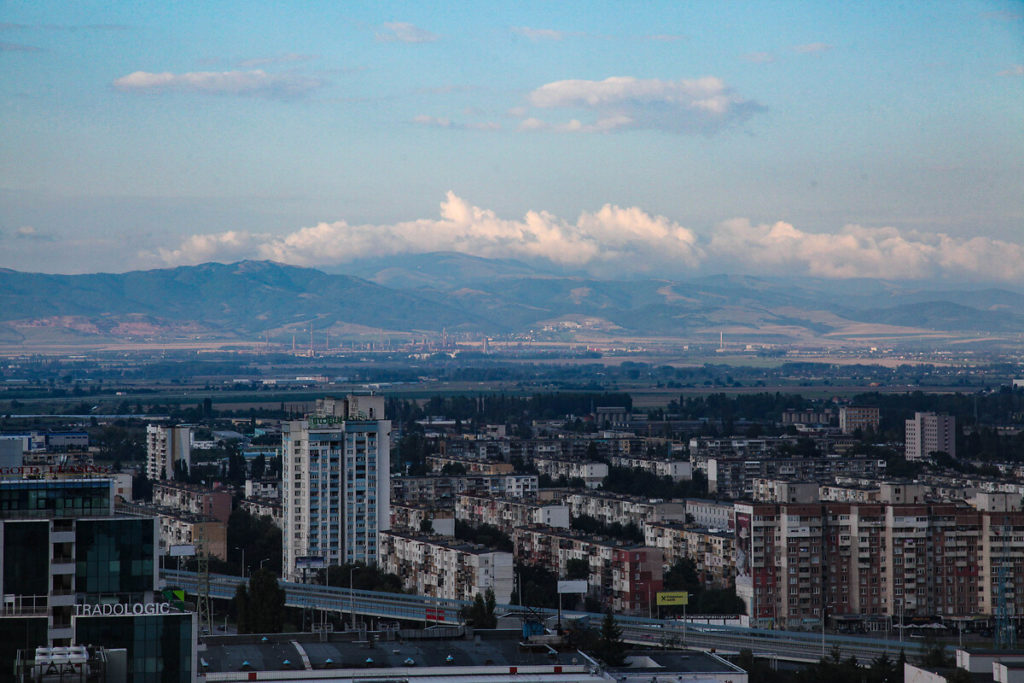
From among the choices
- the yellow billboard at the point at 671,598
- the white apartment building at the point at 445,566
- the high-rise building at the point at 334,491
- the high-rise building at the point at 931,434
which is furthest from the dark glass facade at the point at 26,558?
the high-rise building at the point at 931,434

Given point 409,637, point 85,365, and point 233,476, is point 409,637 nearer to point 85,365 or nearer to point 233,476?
point 233,476

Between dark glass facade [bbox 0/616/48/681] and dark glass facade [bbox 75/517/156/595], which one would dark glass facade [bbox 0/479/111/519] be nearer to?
dark glass facade [bbox 75/517/156/595]

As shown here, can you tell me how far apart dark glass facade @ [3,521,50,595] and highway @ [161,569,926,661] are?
868 cm

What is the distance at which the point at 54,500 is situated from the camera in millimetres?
11242

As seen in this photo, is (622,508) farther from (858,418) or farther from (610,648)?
(858,418)

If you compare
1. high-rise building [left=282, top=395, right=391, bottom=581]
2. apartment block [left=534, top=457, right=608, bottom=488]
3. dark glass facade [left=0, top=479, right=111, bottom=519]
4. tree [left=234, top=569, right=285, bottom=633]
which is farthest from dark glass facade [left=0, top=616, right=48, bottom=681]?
apartment block [left=534, top=457, right=608, bottom=488]

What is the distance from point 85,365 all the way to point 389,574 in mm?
124067

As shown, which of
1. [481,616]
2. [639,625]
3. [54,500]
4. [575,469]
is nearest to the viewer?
[54,500]

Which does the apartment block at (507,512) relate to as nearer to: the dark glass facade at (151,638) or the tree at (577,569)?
the tree at (577,569)

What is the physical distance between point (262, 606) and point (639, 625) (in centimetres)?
528

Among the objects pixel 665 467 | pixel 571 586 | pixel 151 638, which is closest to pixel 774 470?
pixel 665 467

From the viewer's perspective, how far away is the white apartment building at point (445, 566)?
25.0 metres

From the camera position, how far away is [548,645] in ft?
42.9

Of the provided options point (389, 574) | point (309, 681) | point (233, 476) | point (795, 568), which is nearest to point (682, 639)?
point (795, 568)
